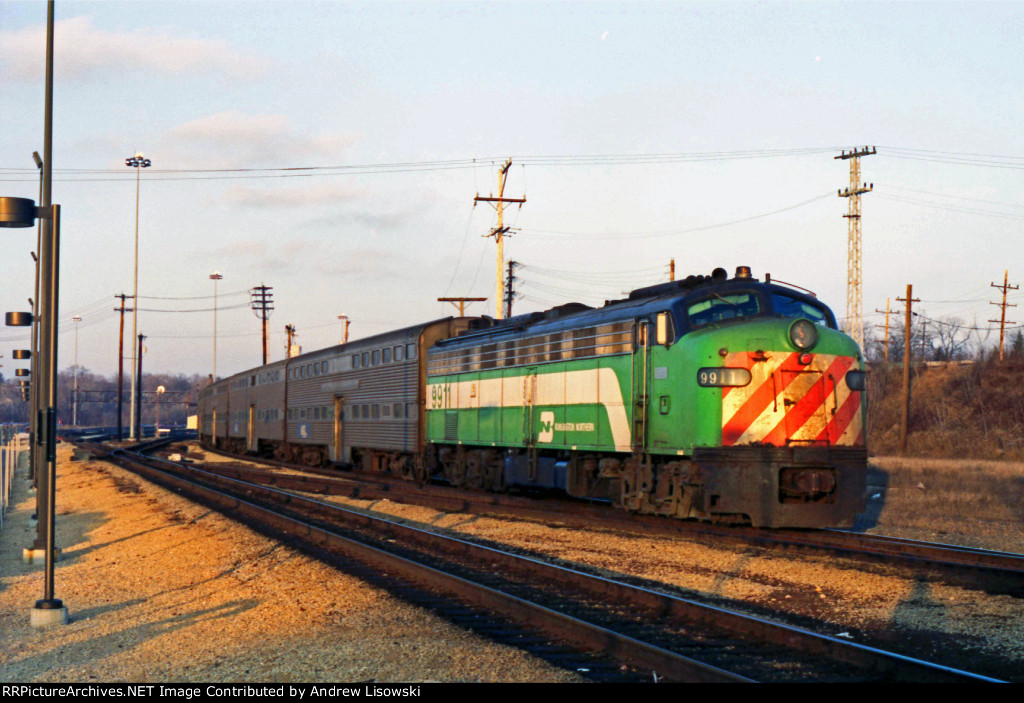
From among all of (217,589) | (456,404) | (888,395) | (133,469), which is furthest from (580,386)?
(888,395)

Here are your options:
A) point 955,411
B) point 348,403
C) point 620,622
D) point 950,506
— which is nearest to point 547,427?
point 950,506

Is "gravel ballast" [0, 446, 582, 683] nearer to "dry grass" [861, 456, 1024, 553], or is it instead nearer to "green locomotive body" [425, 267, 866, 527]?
"green locomotive body" [425, 267, 866, 527]

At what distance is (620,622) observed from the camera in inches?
341

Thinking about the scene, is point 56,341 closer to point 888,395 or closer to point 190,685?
point 190,685

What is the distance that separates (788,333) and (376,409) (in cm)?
1696

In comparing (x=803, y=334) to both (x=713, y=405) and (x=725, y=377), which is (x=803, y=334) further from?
(x=713, y=405)

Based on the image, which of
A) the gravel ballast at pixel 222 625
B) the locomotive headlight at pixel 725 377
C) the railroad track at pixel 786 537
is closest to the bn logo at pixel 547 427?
the railroad track at pixel 786 537

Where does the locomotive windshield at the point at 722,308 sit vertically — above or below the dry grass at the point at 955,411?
above

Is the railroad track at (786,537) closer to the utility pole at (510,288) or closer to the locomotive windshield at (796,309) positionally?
the locomotive windshield at (796,309)

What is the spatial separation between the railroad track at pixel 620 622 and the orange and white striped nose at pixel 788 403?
3736 millimetres

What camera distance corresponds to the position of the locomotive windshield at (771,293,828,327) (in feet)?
46.8

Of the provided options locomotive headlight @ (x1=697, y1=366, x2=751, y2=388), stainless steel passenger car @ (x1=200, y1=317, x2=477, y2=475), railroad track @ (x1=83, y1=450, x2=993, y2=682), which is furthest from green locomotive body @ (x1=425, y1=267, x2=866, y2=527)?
stainless steel passenger car @ (x1=200, y1=317, x2=477, y2=475)

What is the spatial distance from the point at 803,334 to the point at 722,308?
128 cm

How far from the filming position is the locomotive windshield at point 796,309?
14.3 metres
